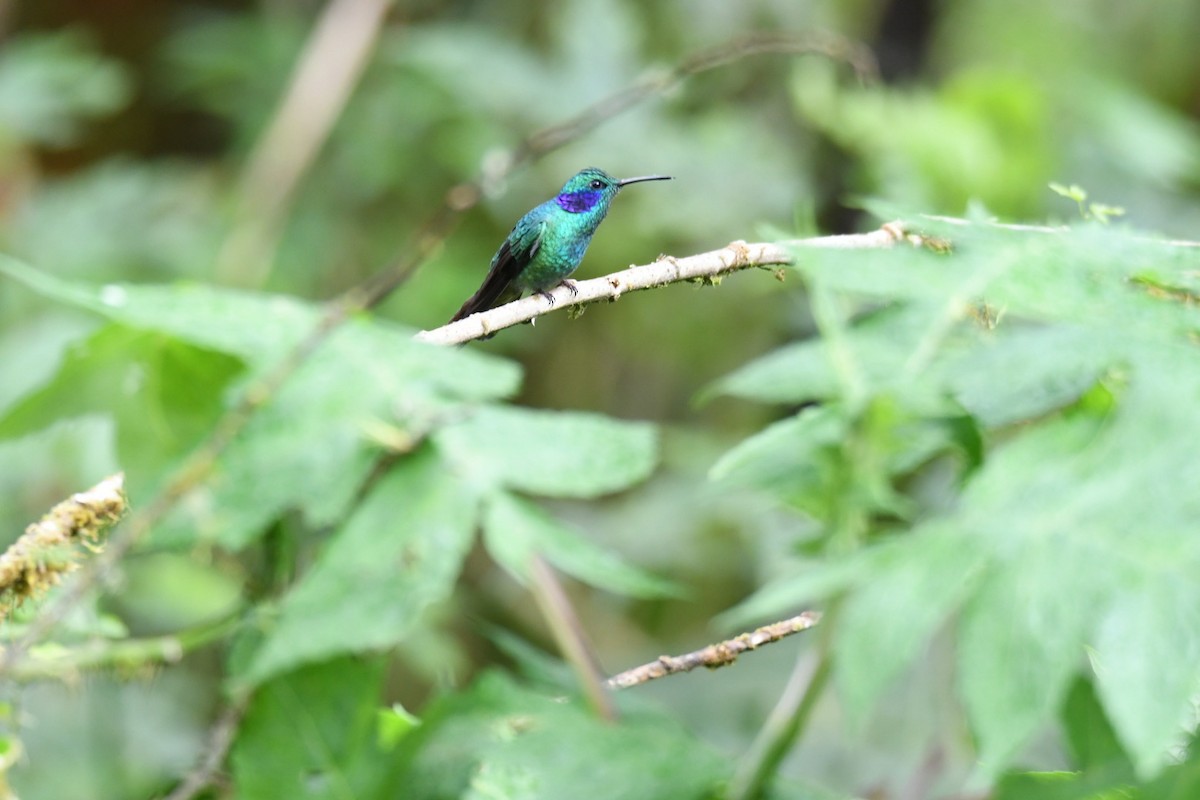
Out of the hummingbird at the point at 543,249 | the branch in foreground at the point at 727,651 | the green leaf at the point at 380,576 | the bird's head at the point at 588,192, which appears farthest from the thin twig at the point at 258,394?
the bird's head at the point at 588,192

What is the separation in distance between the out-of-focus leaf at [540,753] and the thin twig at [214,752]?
17cm

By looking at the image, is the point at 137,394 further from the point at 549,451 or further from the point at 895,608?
the point at 895,608

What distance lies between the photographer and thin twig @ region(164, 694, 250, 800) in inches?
40.6

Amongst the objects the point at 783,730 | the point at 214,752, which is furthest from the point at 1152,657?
the point at 214,752

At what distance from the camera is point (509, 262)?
325 cm

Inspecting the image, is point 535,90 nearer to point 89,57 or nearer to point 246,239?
point 246,239

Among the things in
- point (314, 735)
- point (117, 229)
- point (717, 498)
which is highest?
point (314, 735)

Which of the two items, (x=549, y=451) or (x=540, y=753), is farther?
(x=549, y=451)

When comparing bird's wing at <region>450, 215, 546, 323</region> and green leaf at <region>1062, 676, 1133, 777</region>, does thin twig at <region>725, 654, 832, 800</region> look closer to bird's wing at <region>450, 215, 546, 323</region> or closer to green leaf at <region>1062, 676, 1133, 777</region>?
green leaf at <region>1062, 676, 1133, 777</region>

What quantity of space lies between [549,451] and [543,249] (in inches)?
91.8

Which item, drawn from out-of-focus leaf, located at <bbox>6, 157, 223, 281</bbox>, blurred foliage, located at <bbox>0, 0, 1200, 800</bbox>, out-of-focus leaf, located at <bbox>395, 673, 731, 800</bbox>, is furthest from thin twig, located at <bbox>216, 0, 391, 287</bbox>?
out-of-focus leaf, located at <bbox>395, 673, 731, 800</bbox>

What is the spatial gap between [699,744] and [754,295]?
5502mm

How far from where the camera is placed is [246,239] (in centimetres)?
612

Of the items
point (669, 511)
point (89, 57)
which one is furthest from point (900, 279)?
point (89, 57)
